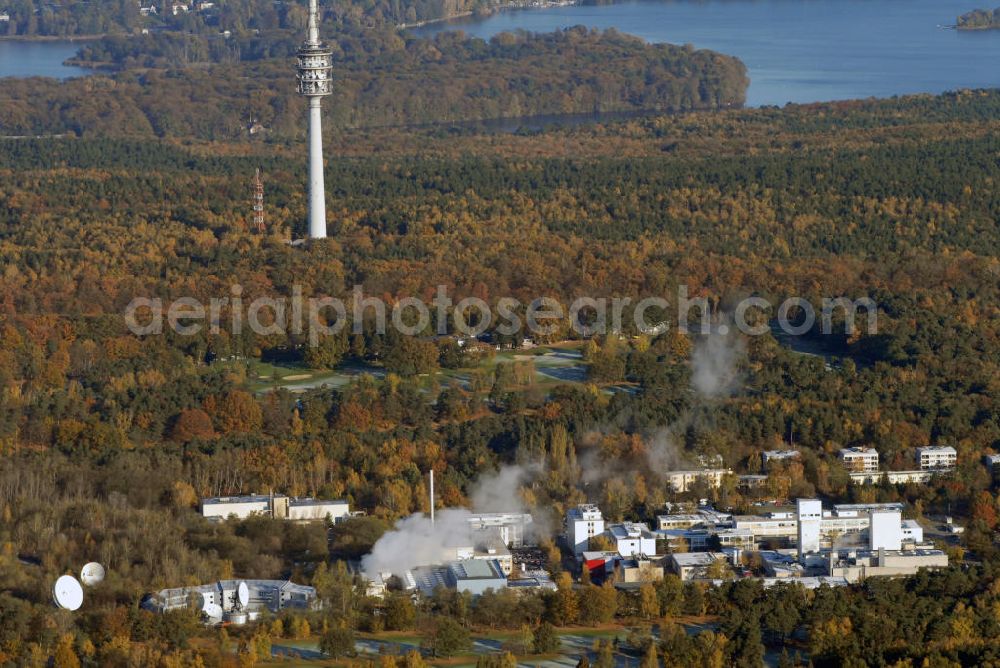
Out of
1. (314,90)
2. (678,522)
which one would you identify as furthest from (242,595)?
(314,90)

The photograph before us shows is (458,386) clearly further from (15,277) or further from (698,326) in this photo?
(15,277)

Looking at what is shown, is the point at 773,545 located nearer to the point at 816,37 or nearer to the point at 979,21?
the point at 816,37

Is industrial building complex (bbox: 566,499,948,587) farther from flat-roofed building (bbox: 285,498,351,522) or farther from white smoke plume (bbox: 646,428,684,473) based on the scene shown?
flat-roofed building (bbox: 285,498,351,522)

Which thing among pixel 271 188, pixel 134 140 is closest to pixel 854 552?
pixel 271 188

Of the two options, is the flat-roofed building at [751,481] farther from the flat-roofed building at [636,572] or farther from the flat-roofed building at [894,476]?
the flat-roofed building at [636,572]

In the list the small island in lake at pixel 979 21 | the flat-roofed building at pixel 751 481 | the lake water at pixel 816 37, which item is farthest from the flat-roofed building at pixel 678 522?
the small island in lake at pixel 979 21
